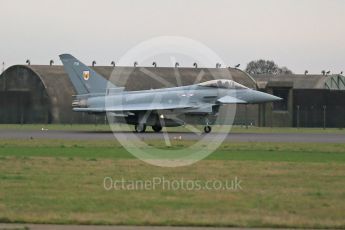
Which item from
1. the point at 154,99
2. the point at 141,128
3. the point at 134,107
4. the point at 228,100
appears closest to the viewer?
the point at 141,128

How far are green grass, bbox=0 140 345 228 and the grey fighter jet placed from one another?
26.6 meters

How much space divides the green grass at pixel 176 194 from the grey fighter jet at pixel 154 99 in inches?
1049

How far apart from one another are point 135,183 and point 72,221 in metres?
4.92

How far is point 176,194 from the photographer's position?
15.5 metres

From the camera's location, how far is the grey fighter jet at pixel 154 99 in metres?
51.8

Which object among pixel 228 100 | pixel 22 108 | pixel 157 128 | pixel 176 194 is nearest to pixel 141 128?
pixel 157 128

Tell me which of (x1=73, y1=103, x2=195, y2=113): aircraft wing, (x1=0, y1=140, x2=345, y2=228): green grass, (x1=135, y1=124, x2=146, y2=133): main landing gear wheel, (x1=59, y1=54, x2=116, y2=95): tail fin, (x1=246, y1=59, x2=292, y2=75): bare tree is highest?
(x1=246, y1=59, x2=292, y2=75): bare tree

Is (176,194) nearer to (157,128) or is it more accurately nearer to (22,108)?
(157,128)

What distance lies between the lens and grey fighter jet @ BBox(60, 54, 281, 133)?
51750 millimetres

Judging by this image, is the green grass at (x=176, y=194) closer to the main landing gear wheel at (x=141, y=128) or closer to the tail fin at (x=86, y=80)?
the main landing gear wheel at (x=141, y=128)

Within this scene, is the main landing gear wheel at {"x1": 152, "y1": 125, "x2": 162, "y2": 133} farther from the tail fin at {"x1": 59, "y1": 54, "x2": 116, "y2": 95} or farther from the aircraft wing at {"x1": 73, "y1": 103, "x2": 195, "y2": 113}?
the tail fin at {"x1": 59, "y1": 54, "x2": 116, "y2": 95}

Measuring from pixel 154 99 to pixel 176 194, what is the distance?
124ft

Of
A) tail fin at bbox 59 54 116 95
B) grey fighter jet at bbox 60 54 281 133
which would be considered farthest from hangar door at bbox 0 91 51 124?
grey fighter jet at bbox 60 54 281 133

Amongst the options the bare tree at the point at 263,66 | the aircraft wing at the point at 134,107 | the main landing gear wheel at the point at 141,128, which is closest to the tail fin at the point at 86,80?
the aircraft wing at the point at 134,107
